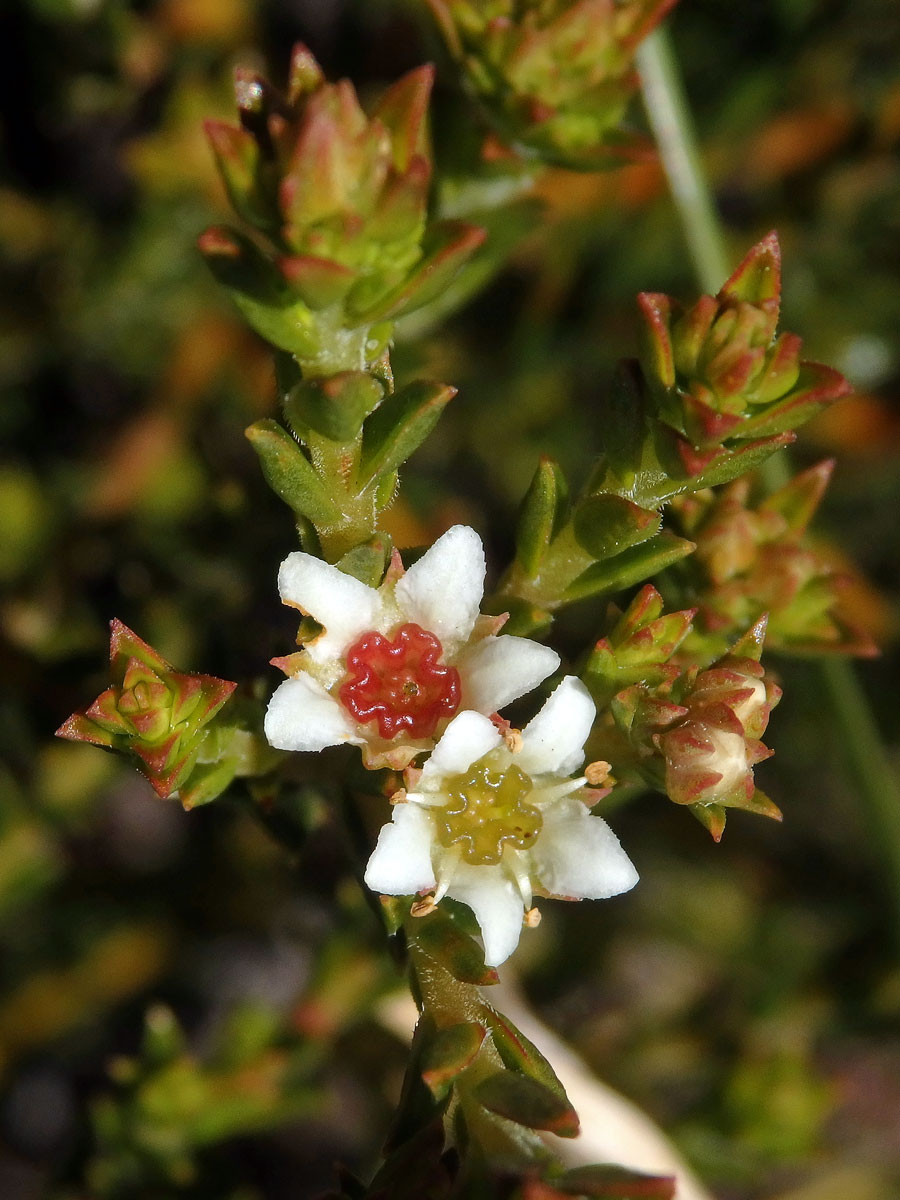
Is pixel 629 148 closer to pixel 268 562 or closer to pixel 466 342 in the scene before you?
Result: pixel 268 562

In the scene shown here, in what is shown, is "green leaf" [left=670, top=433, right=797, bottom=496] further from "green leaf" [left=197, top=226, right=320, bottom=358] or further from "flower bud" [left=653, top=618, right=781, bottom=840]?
"green leaf" [left=197, top=226, right=320, bottom=358]

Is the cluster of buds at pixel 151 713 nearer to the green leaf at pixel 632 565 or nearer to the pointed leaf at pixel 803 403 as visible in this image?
the green leaf at pixel 632 565

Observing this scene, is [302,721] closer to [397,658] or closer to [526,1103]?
[397,658]

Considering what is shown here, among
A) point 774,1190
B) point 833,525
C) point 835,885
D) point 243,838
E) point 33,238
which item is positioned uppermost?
point 33,238

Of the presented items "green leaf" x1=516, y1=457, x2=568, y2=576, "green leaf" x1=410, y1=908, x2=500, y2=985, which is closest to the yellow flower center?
"green leaf" x1=410, y1=908, x2=500, y2=985

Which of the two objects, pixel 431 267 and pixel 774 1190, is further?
pixel 774 1190

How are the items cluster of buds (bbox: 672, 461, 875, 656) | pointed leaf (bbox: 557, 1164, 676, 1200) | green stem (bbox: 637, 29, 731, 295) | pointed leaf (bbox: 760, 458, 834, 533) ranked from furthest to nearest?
green stem (bbox: 637, 29, 731, 295) → pointed leaf (bbox: 760, 458, 834, 533) → cluster of buds (bbox: 672, 461, 875, 656) → pointed leaf (bbox: 557, 1164, 676, 1200)

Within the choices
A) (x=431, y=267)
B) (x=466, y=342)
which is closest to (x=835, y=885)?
(x=466, y=342)
